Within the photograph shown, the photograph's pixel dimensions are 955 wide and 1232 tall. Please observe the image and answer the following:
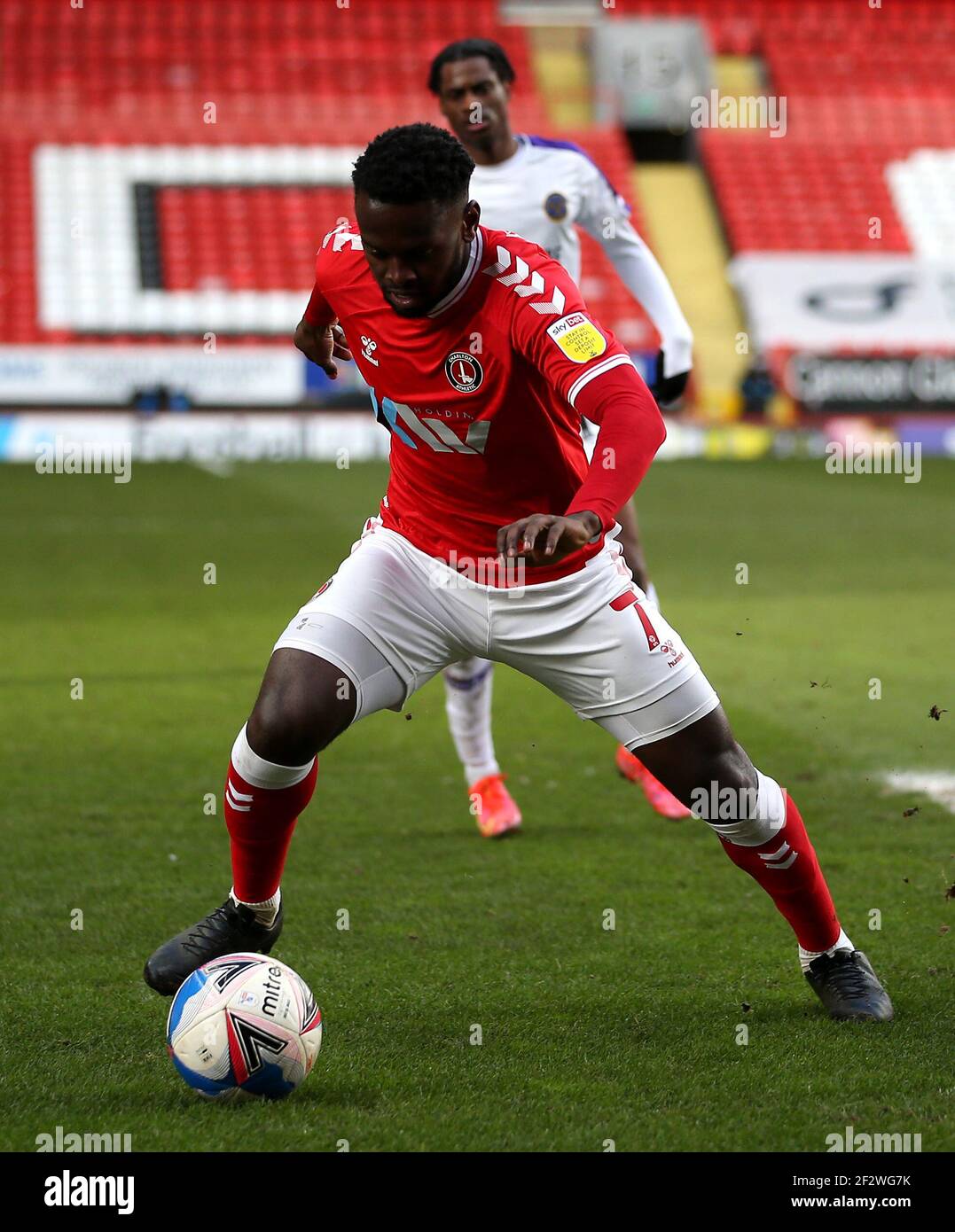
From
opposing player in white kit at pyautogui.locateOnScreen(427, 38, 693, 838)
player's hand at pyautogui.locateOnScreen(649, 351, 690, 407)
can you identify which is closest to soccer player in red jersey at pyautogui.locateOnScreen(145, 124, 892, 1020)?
opposing player in white kit at pyautogui.locateOnScreen(427, 38, 693, 838)

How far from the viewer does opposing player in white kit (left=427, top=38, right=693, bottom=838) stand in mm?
5367

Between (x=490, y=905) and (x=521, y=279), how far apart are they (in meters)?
1.88

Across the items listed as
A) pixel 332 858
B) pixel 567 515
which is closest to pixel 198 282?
pixel 332 858

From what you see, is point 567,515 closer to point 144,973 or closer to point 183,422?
point 144,973

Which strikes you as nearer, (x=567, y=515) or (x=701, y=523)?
(x=567, y=515)

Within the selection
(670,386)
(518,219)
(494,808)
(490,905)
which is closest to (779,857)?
(490,905)

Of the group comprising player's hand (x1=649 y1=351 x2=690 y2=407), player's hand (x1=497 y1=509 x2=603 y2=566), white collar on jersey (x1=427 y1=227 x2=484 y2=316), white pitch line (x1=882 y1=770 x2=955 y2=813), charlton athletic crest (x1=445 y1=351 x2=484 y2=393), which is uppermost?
white collar on jersey (x1=427 y1=227 x2=484 y2=316)

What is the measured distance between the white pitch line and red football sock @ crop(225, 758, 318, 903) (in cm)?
273

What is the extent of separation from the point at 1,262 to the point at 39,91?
174 inches

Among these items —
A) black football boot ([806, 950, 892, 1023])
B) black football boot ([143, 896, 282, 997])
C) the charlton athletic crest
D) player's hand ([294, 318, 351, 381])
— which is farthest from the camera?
player's hand ([294, 318, 351, 381])

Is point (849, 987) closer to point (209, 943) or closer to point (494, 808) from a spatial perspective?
point (209, 943)

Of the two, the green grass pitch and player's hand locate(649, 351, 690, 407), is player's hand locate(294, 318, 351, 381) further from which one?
player's hand locate(649, 351, 690, 407)

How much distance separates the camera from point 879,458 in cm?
2216

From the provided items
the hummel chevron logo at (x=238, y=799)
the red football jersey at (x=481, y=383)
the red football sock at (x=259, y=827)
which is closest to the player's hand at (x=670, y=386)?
the red football jersey at (x=481, y=383)
